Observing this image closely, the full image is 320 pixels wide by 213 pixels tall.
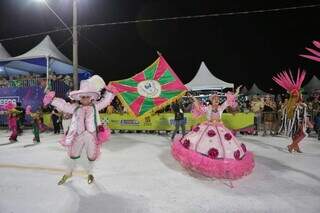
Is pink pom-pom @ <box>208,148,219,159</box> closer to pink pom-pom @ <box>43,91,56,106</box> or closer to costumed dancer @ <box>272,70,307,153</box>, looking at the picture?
pink pom-pom @ <box>43,91,56,106</box>

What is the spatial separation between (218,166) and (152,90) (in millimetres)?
5206

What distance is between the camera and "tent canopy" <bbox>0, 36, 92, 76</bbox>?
65.4 ft

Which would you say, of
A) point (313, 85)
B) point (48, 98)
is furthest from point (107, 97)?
point (313, 85)

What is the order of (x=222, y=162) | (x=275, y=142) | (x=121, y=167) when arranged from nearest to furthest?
(x=222, y=162) < (x=121, y=167) < (x=275, y=142)

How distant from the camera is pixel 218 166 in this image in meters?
6.44

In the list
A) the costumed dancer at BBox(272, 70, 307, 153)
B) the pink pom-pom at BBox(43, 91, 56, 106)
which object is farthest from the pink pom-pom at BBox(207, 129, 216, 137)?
the costumed dancer at BBox(272, 70, 307, 153)

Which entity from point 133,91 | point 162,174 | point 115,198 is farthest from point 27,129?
point 115,198

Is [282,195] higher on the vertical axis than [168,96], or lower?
lower

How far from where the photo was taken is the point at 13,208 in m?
4.88

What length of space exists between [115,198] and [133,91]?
6.40m

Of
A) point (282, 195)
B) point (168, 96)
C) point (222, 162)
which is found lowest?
point (282, 195)

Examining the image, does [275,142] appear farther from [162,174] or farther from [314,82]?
[314,82]

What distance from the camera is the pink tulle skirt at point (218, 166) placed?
6.42 metres

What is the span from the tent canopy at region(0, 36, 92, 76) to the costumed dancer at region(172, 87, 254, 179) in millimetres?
13958
